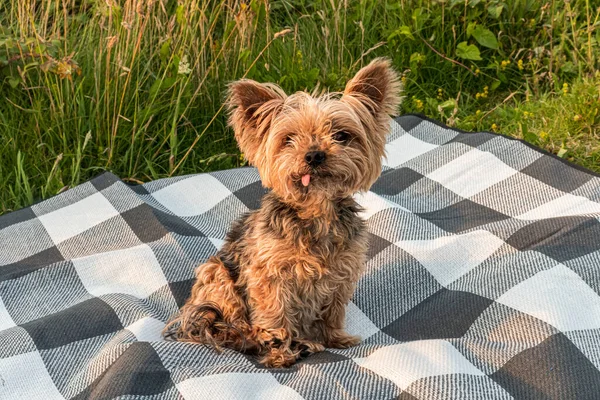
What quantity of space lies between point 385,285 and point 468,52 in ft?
9.19

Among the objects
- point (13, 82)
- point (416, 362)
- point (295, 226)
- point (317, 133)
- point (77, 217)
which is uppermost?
point (317, 133)

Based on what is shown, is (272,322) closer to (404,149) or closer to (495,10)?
(404,149)

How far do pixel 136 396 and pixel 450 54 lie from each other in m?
4.26

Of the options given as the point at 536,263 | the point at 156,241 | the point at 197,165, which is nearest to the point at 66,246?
the point at 156,241

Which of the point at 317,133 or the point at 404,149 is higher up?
the point at 317,133

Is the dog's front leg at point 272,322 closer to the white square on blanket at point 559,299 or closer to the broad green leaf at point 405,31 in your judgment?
the white square on blanket at point 559,299

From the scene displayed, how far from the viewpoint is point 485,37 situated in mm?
6047

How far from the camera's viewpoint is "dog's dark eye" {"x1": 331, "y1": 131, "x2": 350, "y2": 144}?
3092 mm

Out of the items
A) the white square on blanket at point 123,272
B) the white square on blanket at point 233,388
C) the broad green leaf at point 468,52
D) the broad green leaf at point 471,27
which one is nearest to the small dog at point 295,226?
the white square on blanket at point 233,388

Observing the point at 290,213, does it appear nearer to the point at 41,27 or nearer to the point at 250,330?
the point at 250,330

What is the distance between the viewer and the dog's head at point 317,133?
3.02 meters

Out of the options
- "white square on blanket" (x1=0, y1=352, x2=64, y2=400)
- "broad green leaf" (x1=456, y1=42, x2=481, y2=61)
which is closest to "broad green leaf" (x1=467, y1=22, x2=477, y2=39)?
"broad green leaf" (x1=456, y1=42, x2=481, y2=61)

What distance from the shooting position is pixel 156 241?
13.7ft

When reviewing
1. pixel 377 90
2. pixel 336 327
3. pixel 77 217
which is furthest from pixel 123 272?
pixel 377 90
